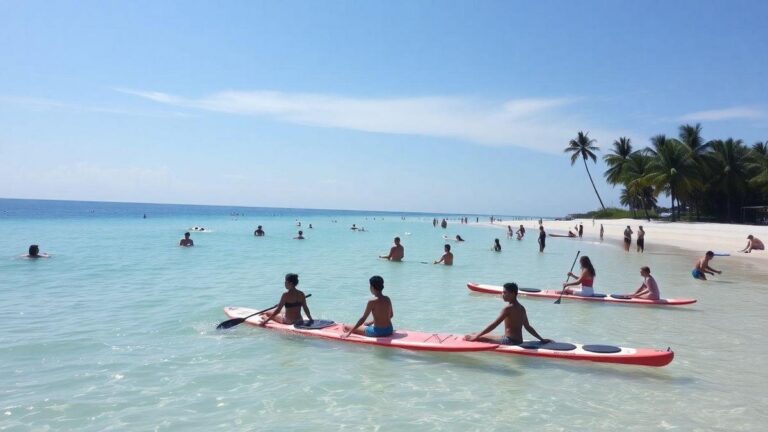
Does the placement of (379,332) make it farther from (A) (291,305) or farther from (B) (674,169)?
(B) (674,169)

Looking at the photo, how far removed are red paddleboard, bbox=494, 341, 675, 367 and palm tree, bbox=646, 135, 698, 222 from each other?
159 ft

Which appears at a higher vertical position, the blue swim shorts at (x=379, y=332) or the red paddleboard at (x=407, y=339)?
the blue swim shorts at (x=379, y=332)

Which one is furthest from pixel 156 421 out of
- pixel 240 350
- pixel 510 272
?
pixel 510 272

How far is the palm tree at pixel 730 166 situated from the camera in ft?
166

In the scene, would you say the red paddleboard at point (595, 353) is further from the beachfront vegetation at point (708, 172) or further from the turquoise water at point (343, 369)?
the beachfront vegetation at point (708, 172)

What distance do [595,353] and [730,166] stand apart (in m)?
53.0

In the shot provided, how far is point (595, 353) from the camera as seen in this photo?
7.86 m

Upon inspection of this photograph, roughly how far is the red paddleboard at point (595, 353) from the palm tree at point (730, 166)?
5220 cm

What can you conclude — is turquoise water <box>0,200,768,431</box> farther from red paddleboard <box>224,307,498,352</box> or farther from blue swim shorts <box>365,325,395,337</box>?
blue swim shorts <box>365,325,395,337</box>

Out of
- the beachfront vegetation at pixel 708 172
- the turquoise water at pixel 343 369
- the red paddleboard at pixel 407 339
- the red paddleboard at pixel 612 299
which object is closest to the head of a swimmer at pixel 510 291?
the red paddleboard at pixel 407 339

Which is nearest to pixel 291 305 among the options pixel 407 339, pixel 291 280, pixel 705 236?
pixel 291 280

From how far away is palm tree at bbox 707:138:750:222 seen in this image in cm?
5062

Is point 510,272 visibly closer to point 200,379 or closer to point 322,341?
point 322,341

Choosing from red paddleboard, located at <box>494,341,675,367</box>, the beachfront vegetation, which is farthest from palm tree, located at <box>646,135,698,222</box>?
red paddleboard, located at <box>494,341,675,367</box>
